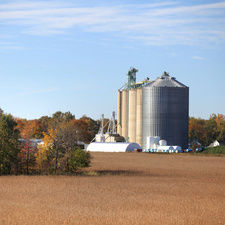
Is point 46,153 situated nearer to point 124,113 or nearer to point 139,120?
point 139,120

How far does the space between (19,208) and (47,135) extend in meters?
→ 22.5

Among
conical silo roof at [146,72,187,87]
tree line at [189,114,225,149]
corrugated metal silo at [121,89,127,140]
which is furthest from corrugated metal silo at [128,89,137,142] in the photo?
tree line at [189,114,225,149]

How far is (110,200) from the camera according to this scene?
29.0 m

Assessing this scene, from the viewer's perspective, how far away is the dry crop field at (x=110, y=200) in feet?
75.1

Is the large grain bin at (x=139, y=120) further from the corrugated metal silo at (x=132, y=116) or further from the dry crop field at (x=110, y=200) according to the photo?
the dry crop field at (x=110, y=200)

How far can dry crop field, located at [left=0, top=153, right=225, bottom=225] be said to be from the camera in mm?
22891

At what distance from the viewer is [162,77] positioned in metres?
118

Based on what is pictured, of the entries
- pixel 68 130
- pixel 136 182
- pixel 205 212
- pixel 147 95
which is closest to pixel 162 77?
pixel 147 95

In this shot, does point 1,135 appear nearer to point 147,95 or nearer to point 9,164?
point 9,164

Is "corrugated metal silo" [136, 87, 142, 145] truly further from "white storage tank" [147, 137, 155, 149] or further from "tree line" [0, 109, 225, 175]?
"tree line" [0, 109, 225, 175]

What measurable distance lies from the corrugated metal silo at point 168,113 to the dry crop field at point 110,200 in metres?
66.8

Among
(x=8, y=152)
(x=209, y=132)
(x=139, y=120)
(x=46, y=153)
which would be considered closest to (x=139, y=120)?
(x=139, y=120)

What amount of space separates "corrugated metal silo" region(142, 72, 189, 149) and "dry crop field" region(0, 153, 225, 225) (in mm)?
66777

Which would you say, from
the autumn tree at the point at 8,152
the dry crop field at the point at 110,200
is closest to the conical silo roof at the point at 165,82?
the autumn tree at the point at 8,152
